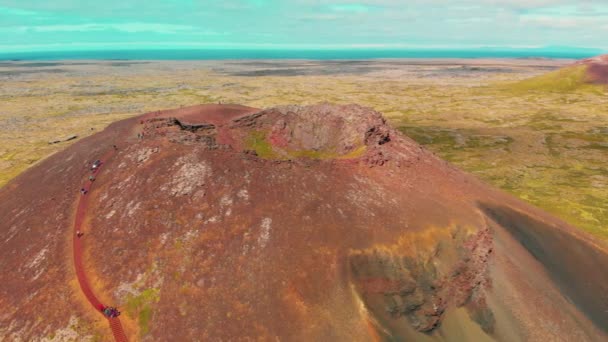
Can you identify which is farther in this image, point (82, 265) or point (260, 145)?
point (260, 145)

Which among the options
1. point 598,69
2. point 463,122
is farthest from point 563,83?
point 463,122

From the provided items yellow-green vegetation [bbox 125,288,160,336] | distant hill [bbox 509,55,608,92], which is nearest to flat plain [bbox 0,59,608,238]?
distant hill [bbox 509,55,608,92]

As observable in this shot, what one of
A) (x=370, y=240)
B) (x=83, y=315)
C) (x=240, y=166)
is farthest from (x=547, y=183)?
(x=83, y=315)

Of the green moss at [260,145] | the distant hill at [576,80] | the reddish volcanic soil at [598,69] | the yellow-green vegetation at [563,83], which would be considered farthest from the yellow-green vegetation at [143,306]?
the reddish volcanic soil at [598,69]

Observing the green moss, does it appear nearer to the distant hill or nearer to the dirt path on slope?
the dirt path on slope

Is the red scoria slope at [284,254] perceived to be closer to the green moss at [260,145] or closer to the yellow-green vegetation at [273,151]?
the yellow-green vegetation at [273,151]

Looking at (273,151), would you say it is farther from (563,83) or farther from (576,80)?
(576,80)
